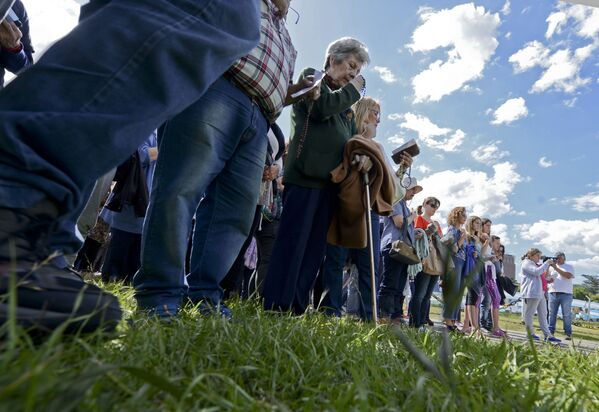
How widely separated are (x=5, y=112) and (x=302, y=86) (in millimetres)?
1982

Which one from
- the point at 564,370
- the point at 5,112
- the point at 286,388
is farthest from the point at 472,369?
the point at 5,112

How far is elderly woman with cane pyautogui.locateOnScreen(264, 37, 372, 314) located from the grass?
3.95 ft

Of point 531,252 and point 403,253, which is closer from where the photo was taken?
point 403,253

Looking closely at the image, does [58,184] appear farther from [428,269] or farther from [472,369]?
[428,269]

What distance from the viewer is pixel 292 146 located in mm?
3041

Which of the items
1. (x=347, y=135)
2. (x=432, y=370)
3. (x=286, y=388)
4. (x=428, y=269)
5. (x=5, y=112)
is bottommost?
(x=286, y=388)

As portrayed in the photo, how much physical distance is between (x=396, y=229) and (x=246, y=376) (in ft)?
14.8

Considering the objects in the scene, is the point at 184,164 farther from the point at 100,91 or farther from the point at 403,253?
the point at 403,253

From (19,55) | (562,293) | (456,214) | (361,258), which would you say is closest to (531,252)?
(562,293)

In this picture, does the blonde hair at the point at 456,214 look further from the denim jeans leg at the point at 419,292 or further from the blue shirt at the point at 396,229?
the blue shirt at the point at 396,229

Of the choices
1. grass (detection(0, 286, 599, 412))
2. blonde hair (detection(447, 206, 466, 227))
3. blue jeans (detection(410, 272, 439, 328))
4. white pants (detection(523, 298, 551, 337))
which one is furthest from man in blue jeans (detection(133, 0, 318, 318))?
white pants (detection(523, 298, 551, 337))

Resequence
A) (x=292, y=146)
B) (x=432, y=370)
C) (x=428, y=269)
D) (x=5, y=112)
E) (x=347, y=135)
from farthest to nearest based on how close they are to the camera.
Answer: (x=428, y=269)
(x=347, y=135)
(x=292, y=146)
(x=5, y=112)
(x=432, y=370)

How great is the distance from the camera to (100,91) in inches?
41.9

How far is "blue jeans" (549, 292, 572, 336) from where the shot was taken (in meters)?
10.1
